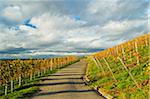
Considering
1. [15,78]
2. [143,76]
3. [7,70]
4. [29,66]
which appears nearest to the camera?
[143,76]

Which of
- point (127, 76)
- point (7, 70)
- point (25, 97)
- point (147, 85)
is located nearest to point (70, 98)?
point (25, 97)

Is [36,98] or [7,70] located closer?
[36,98]

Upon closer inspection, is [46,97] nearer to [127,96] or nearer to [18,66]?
[127,96]

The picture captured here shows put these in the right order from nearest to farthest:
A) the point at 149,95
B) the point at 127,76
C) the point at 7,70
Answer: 1. the point at 149,95
2. the point at 127,76
3. the point at 7,70

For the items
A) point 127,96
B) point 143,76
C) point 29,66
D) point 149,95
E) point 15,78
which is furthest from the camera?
point 29,66

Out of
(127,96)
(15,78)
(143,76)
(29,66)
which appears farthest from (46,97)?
(29,66)

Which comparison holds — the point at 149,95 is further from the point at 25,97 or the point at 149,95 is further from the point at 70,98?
the point at 25,97

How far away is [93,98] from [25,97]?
15.3 feet

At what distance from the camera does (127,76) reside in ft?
77.2

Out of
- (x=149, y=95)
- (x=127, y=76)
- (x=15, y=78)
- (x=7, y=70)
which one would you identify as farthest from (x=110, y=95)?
(x=15, y=78)

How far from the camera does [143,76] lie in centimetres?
2094

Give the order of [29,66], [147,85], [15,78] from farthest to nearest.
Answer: [29,66], [15,78], [147,85]

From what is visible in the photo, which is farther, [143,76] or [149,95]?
[143,76]

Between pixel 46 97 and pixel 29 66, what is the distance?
885 inches
